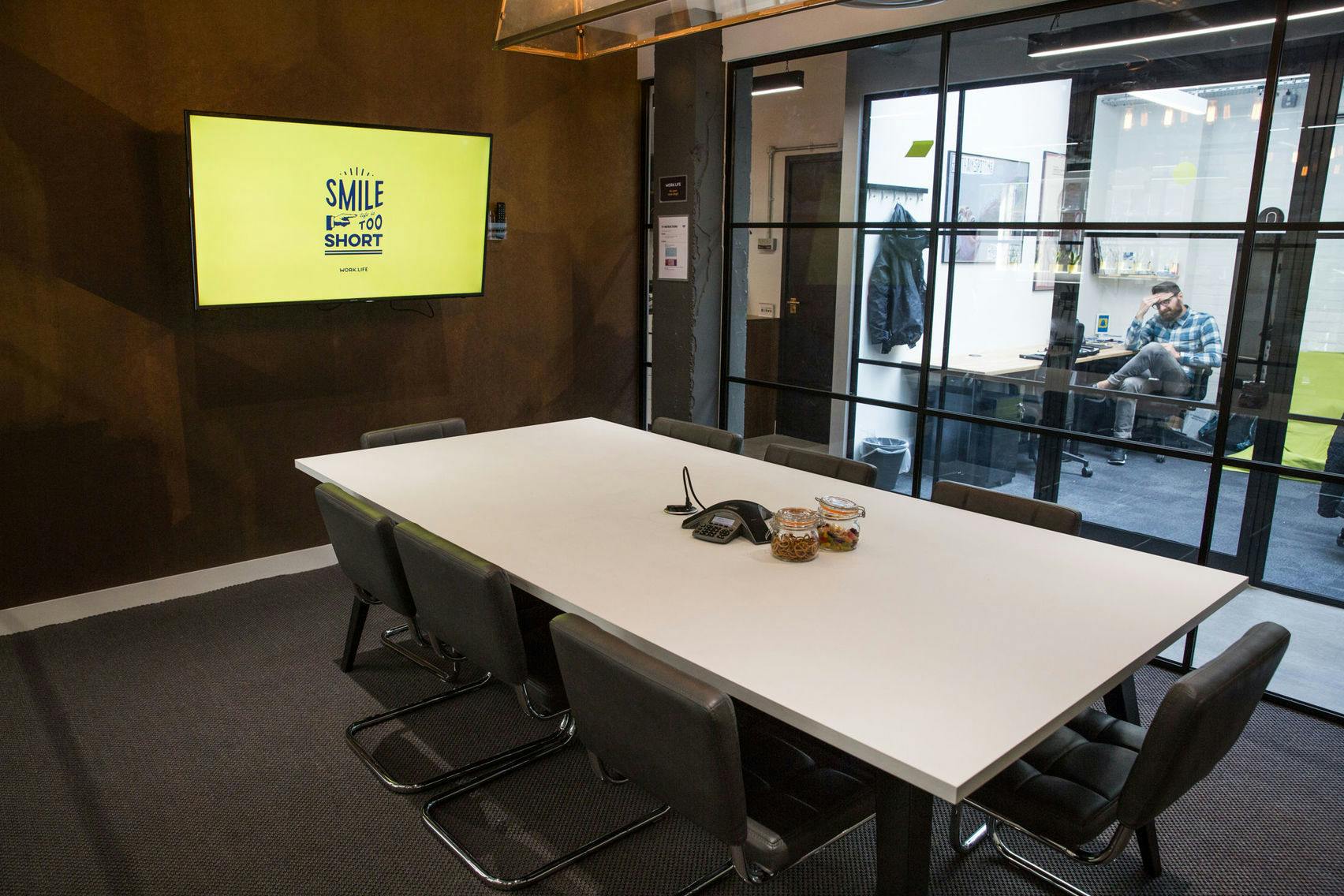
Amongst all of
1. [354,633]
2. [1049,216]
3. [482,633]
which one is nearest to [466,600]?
[482,633]

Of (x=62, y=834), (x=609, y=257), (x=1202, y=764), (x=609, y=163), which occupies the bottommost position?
(x=62, y=834)

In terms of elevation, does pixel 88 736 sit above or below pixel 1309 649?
below

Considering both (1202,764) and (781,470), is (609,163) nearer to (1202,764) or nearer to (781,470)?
(781,470)

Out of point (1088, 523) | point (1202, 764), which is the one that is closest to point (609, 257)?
point (1088, 523)

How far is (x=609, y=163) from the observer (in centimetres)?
547

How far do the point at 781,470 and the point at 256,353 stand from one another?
256 centimetres

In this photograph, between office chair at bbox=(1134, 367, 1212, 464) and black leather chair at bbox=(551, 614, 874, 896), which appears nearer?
black leather chair at bbox=(551, 614, 874, 896)

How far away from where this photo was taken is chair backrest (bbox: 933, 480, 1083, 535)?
267 cm

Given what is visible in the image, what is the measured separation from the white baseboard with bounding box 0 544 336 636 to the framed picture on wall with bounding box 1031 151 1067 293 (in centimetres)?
354

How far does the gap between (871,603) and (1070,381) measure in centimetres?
217

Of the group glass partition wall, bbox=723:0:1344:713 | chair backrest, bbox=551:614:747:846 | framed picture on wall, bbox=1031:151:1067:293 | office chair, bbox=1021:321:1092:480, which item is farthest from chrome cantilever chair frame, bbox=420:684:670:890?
framed picture on wall, bbox=1031:151:1067:293

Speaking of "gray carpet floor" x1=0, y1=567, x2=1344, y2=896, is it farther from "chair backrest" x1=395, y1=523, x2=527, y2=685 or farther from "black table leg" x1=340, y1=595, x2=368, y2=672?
"chair backrest" x1=395, y1=523, x2=527, y2=685

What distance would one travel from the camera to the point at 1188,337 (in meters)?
3.39

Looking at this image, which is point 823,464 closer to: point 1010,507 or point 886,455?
point 1010,507
